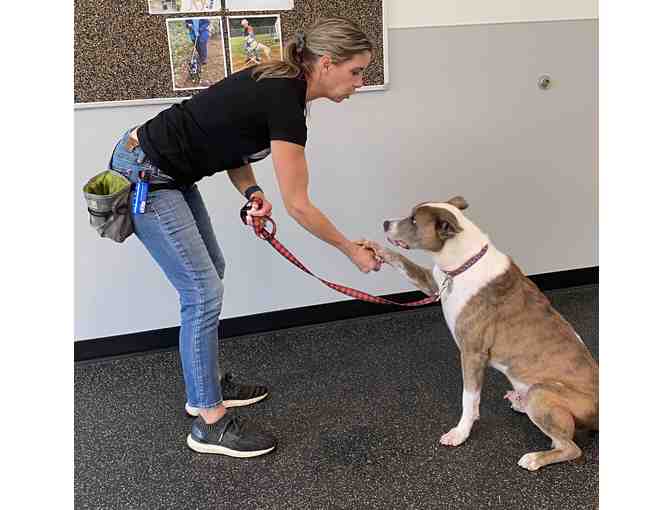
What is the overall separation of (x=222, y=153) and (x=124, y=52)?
116 cm

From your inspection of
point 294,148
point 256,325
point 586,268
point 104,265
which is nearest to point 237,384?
point 256,325

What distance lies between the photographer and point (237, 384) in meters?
2.76

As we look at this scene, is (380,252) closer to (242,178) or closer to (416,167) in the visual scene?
(242,178)

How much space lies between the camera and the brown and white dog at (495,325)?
2178 mm

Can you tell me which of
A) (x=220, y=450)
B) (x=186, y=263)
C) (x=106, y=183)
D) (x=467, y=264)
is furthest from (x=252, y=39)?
(x=220, y=450)

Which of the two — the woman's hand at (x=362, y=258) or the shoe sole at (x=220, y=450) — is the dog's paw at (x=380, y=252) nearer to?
the woman's hand at (x=362, y=258)

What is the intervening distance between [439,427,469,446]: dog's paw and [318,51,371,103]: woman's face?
3.93 ft

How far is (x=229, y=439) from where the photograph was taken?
2.29 meters

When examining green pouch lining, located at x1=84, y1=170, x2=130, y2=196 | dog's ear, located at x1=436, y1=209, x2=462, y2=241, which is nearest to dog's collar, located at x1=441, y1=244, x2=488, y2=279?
dog's ear, located at x1=436, y1=209, x2=462, y2=241

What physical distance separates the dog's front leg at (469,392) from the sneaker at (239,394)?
789mm

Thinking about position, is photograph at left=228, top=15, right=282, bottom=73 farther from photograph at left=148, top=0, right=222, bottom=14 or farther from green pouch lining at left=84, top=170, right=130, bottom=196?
green pouch lining at left=84, top=170, right=130, bottom=196
